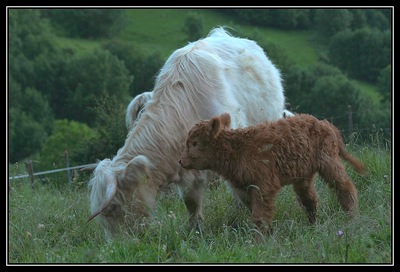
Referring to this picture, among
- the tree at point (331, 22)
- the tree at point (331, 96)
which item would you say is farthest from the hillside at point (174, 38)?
Result: the tree at point (331, 96)

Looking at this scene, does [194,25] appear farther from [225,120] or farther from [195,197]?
[225,120]

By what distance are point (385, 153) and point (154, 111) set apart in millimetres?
2813

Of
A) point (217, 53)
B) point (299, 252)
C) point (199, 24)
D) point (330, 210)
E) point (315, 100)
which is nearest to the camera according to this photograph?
point (299, 252)

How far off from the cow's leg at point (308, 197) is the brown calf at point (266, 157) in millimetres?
72

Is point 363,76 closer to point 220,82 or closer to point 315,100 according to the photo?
point 315,100

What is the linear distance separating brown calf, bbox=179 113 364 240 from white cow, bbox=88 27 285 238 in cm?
55

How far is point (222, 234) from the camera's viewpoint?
21.8 ft

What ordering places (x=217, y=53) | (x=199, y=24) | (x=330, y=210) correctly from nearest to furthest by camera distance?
1. (x=330, y=210)
2. (x=217, y=53)
3. (x=199, y=24)

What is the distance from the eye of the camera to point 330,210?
751cm

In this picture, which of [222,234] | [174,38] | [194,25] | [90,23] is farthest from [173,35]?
[222,234]

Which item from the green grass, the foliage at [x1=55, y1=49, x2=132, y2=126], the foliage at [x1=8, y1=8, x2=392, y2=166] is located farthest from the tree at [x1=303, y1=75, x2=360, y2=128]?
→ the foliage at [x1=55, y1=49, x2=132, y2=126]

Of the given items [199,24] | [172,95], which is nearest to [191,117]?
[172,95]

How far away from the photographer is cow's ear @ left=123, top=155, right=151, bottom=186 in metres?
7.09

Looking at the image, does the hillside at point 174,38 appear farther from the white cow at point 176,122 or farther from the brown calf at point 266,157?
the brown calf at point 266,157
